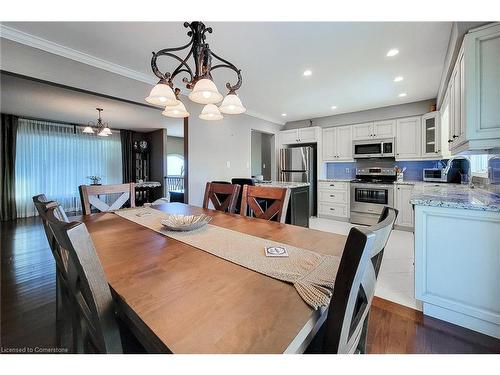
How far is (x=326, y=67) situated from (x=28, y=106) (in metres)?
5.69

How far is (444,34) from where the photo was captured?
6.80ft

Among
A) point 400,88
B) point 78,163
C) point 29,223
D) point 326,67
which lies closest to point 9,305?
point 326,67

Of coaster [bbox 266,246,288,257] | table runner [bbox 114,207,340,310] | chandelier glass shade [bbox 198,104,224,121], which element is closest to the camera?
table runner [bbox 114,207,340,310]

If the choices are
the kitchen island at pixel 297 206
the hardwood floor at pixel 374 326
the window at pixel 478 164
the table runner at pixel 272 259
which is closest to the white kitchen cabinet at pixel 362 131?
the window at pixel 478 164

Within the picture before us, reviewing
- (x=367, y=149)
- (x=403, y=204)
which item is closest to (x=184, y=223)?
(x=403, y=204)

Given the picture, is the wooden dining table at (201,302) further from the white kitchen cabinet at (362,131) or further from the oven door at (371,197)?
the white kitchen cabinet at (362,131)

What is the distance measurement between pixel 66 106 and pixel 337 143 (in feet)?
18.8

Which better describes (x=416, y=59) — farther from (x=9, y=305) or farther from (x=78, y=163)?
(x=78, y=163)

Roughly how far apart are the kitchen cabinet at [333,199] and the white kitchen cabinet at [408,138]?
114cm

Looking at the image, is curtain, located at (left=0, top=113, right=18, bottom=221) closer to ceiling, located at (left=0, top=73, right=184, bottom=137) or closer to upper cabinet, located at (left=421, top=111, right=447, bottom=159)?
ceiling, located at (left=0, top=73, right=184, bottom=137)

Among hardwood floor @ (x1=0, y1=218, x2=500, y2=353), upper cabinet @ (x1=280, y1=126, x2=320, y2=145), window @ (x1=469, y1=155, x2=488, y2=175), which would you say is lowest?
hardwood floor @ (x1=0, y1=218, x2=500, y2=353)

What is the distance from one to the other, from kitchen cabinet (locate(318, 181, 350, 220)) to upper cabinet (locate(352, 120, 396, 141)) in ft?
3.43

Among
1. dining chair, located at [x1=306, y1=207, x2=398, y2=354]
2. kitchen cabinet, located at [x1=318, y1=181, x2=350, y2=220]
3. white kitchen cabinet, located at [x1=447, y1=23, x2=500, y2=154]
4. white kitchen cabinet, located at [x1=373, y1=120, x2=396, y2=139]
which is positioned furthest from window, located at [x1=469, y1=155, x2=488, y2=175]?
dining chair, located at [x1=306, y1=207, x2=398, y2=354]

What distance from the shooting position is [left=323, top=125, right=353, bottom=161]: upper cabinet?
15.7 feet
